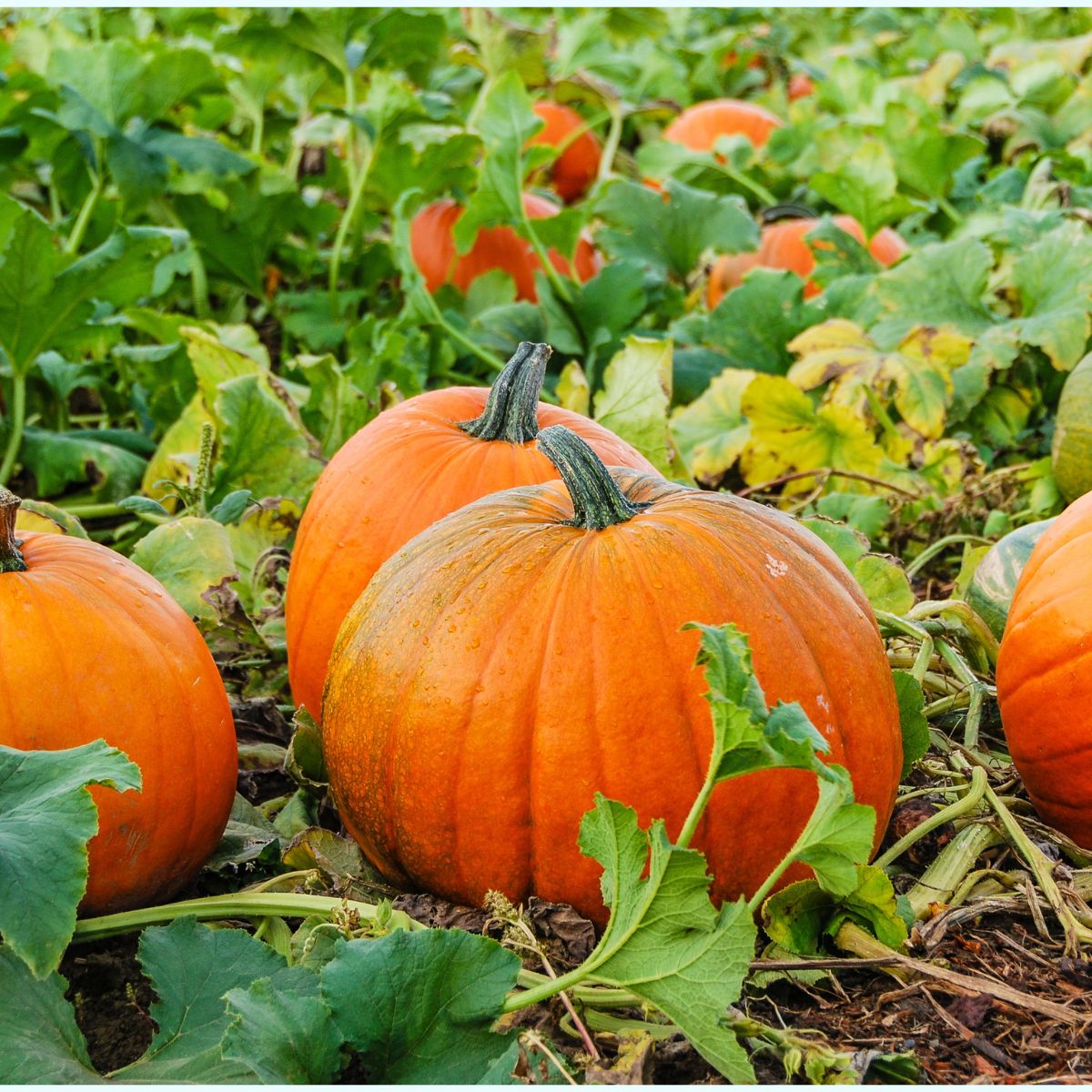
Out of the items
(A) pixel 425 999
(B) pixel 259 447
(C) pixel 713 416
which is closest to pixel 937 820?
(A) pixel 425 999

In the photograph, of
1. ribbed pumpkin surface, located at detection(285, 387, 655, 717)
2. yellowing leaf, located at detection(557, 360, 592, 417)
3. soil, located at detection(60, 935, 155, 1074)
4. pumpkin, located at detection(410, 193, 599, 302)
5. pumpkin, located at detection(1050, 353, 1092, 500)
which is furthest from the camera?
pumpkin, located at detection(410, 193, 599, 302)

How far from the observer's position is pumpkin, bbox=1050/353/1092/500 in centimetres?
309

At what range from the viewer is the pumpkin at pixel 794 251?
4742mm

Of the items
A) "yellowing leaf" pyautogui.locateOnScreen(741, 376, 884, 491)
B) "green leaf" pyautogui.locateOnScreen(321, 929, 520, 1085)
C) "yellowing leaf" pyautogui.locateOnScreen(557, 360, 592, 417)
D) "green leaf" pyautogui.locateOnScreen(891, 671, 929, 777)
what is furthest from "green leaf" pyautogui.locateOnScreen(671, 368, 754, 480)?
"green leaf" pyautogui.locateOnScreen(321, 929, 520, 1085)

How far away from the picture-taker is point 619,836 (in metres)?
1.59

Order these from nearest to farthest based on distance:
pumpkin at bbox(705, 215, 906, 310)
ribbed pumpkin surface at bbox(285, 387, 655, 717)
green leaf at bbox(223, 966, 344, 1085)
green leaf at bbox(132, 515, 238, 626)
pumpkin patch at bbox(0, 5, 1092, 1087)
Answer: green leaf at bbox(223, 966, 344, 1085) → pumpkin patch at bbox(0, 5, 1092, 1087) → ribbed pumpkin surface at bbox(285, 387, 655, 717) → green leaf at bbox(132, 515, 238, 626) → pumpkin at bbox(705, 215, 906, 310)

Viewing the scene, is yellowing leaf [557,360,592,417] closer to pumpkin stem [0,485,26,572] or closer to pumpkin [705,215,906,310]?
pumpkin [705,215,906,310]

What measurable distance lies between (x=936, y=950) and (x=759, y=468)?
5.95 ft

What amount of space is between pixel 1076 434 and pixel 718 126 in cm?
385

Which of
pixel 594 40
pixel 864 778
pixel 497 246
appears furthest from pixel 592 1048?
pixel 594 40

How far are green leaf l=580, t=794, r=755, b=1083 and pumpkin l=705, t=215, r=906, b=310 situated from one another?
334 centimetres

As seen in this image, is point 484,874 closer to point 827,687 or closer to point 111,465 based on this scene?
point 827,687

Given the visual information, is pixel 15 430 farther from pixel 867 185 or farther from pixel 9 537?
pixel 867 185

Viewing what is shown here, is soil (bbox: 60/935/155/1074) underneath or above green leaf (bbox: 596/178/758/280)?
underneath
